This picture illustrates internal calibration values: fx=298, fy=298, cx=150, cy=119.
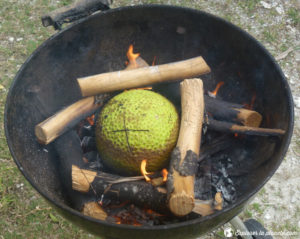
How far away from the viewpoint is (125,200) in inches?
68.7

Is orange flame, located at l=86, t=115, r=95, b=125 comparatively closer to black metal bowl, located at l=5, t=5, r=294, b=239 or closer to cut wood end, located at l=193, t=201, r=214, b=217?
black metal bowl, located at l=5, t=5, r=294, b=239

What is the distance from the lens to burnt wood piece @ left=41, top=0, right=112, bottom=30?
201cm

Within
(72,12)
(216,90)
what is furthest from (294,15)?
(72,12)

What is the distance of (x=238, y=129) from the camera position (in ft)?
6.26

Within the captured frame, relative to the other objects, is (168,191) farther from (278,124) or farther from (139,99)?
(278,124)

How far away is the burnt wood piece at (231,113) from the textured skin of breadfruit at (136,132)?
0.35 meters

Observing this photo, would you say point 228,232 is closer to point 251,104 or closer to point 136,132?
point 251,104

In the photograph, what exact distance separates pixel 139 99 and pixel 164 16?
82cm

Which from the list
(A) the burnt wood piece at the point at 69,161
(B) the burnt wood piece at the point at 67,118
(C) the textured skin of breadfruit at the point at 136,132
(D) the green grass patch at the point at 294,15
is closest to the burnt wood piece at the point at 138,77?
(B) the burnt wood piece at the point at 67,118

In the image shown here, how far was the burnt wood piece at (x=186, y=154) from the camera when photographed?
1.57 m

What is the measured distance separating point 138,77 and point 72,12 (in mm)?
642

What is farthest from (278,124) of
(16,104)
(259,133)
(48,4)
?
(48,4)

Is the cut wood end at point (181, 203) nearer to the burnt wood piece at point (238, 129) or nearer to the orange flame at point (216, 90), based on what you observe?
the burnt wood piece at point (238, 129)

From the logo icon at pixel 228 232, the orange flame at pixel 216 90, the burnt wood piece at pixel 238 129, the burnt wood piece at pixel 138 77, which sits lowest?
the logo icon at pixel 228 232
